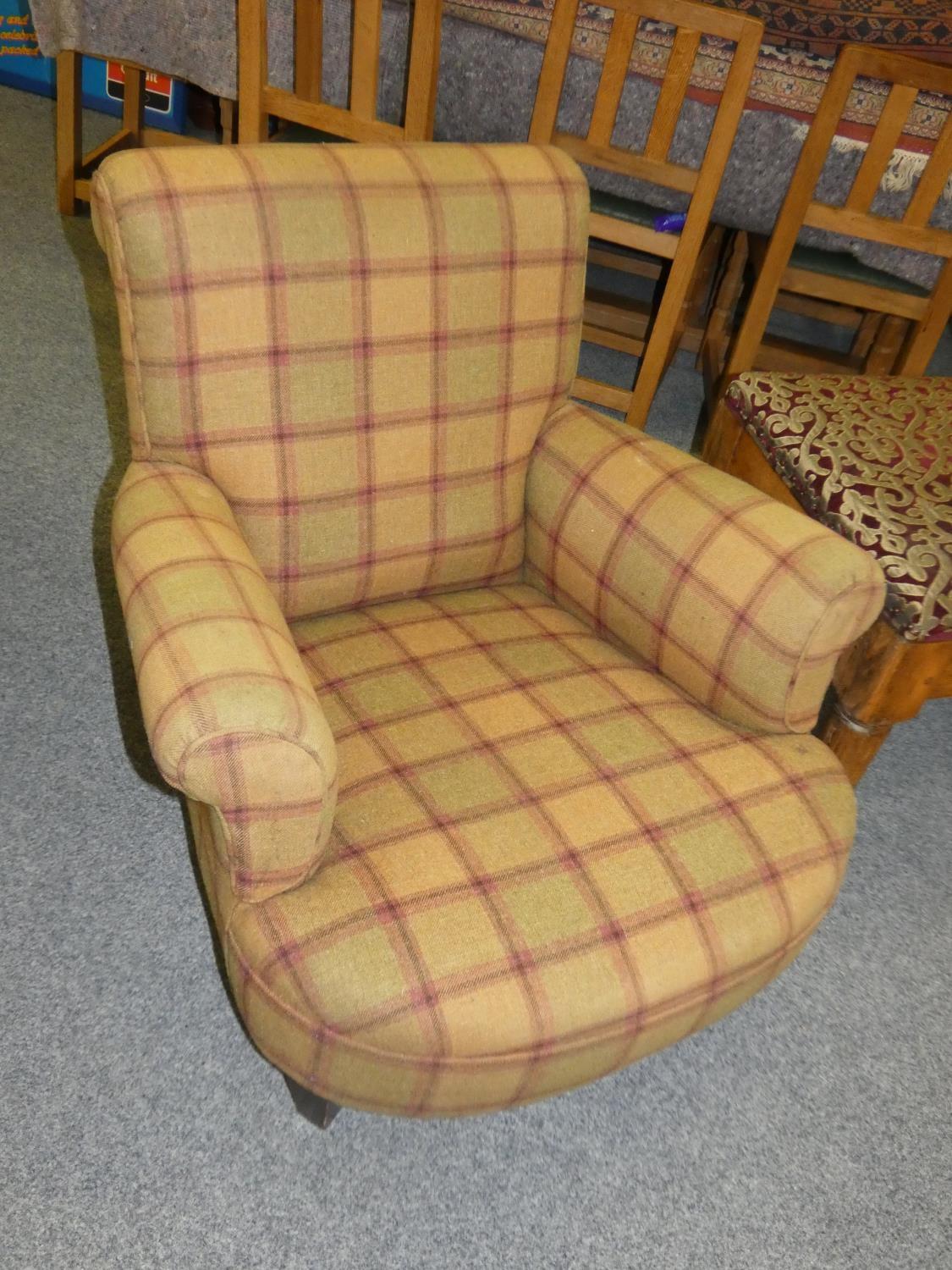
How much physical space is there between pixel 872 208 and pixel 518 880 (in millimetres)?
1736

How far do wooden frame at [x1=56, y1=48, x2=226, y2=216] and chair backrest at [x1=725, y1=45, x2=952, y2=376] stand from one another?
156cm

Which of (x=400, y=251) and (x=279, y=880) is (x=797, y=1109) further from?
(x=400, y=251)

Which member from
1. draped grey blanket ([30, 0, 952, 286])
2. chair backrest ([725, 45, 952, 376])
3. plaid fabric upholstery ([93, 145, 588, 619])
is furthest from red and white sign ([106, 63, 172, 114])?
plaid fabric upholstery ([93, 145, 588, 619])

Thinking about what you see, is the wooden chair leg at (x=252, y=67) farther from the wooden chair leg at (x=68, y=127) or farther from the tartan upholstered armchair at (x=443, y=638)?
Result: the tartan upholstered armchair at (x=443, y=638)

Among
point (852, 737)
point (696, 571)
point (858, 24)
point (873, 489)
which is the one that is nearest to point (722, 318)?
point (858, 24)

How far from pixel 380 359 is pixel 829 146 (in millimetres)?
1262

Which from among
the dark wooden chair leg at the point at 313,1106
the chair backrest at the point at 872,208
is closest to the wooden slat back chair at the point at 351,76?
the chair backrest at the point at 872,208

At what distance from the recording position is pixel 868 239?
207 centimetres

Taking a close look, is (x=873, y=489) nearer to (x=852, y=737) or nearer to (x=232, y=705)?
(x=852, y=737)

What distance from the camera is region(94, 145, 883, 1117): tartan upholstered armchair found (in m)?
0.96

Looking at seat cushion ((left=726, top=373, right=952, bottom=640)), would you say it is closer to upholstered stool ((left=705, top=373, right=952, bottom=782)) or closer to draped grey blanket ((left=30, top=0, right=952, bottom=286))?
upholstered stool ((left=705, top=373, right=952, bottom=782))

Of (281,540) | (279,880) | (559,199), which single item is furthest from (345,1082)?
(559,199)

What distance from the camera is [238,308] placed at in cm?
115

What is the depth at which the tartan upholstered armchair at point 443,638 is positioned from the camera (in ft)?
3.16
